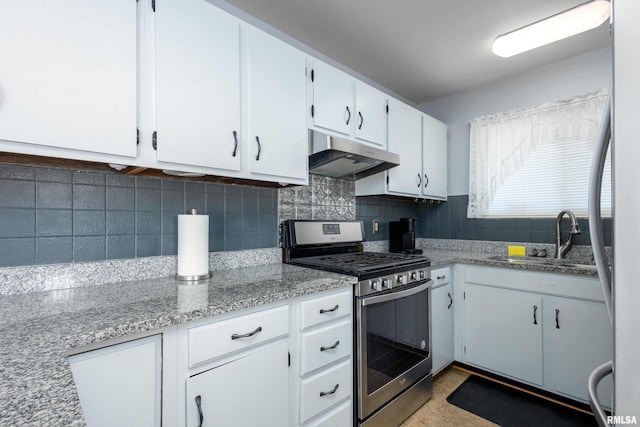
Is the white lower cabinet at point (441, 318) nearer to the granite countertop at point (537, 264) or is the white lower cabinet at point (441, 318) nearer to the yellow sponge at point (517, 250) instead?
the granite countertop at point (537, 264)

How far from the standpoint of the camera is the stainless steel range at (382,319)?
162cm

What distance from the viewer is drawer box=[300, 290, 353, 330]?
1.40 metres

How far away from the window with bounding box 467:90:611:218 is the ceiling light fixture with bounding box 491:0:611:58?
79 cm

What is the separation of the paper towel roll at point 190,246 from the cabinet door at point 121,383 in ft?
1.64

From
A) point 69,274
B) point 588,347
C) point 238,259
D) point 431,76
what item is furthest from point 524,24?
point 69,274

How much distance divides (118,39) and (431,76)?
246cm

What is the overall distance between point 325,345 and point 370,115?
1.63 metres

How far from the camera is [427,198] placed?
290 cm

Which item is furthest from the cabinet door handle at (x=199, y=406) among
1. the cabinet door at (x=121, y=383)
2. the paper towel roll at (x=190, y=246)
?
the paper towel roll at (x=190, y=246)

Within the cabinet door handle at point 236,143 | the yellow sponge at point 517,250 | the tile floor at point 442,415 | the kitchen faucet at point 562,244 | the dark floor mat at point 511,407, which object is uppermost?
the cabinet door handle at point 236,143

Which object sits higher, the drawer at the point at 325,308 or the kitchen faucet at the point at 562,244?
the kitchen faucet at the point at 562,244

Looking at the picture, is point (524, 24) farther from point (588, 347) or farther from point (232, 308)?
point (232, 308)

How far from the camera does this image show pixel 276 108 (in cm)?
166

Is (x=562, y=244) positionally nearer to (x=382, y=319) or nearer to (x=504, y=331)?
(x=504, y=331)
